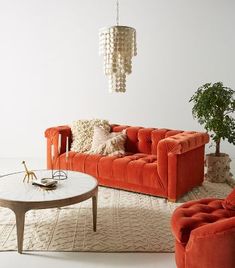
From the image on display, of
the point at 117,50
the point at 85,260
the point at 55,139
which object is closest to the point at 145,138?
the point at 55,139

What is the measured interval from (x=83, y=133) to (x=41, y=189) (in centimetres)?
173

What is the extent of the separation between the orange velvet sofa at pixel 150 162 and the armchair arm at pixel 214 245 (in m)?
1.72

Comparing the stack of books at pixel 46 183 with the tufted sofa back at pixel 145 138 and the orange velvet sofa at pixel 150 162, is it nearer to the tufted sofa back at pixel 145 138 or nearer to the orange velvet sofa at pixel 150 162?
the orange velvet sofa at pixel 150 162

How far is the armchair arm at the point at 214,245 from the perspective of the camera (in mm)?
1998

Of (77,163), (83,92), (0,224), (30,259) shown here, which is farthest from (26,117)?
(30,259)

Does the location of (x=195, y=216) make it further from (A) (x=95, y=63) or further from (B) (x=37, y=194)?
(A) (x=95, y=63)

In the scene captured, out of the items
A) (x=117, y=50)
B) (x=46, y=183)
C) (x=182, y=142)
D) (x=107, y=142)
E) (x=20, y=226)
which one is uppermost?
(x=117, y=50)

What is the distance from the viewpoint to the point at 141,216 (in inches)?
138

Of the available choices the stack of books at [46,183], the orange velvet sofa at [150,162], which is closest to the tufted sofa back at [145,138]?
the orange velvet sofa at [150,162]

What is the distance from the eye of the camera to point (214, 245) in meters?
2.03

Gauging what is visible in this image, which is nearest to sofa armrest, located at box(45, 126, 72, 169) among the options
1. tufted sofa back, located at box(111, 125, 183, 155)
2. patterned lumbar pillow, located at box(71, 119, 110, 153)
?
patterned lumbar pillow, located at box(71, 119, 110, 153)

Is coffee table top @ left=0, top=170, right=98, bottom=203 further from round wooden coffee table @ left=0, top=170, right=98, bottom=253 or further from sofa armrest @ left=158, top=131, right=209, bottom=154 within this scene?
sofa armrest @ left=158, top=131, right=209, bottom=154

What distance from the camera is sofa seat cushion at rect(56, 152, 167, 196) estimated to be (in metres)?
3.98

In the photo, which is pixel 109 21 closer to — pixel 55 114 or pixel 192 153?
pixel 55 114
